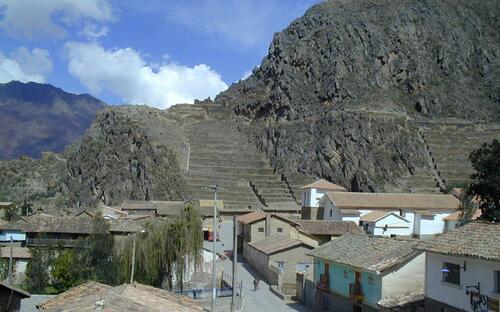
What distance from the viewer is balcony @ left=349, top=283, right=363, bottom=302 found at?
31.7 meters

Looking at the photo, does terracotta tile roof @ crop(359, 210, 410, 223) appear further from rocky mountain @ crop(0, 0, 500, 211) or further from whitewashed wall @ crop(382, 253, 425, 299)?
whitewashed wall @ crop(382, 253, 425, 299)

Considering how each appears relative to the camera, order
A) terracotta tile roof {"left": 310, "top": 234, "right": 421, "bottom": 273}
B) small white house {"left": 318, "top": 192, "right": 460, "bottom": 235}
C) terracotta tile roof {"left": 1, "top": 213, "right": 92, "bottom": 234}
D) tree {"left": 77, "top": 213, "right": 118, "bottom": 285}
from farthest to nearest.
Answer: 1. small white house {"left": 318, "top": 192, "right": 460, "bottom": 235}
2. terracotta tile roof {"left": 1, "top": 213, "right": 92, "bottom": 234}
3. tree {"left": 77, "top": 213, "right": 118, "bottom": 285}
4. terracotta tile roof {"left": 310, "top": 234, "right": 421, "bottom": 273}

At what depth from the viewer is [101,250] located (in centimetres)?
4475

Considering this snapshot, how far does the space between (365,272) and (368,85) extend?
100m

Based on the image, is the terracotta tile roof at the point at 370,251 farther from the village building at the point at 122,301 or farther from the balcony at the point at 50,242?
the balcony at the point at 50,242

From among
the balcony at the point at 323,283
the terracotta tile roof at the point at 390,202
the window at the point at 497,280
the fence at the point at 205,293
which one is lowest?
the fence at the point at 205,293

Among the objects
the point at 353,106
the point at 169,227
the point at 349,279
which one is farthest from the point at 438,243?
the point at 353,106

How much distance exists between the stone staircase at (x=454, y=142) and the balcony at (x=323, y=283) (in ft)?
226

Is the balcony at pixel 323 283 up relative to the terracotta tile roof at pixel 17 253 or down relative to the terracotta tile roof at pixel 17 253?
up

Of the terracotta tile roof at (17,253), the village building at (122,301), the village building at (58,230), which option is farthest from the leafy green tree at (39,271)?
the village building at (122,301)

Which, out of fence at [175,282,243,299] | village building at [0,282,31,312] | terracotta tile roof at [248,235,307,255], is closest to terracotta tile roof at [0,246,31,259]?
fence at [175,282,243,299]

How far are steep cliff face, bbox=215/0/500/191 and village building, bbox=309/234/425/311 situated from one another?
65200mm

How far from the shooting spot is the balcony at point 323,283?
1411 inches

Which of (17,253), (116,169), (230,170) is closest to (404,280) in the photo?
(17,253)
